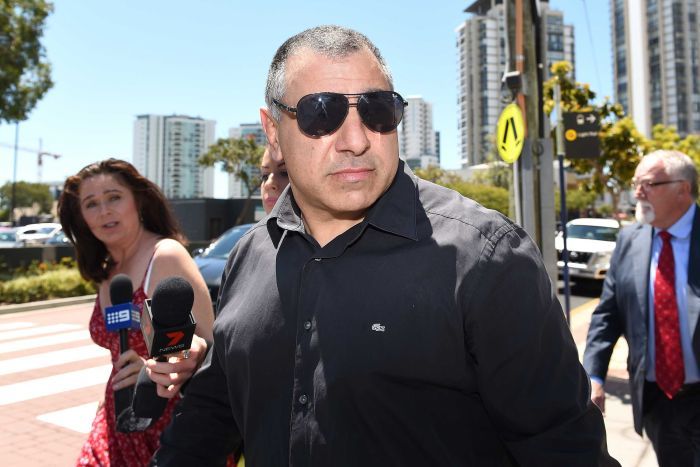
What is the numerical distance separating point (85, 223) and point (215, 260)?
6463 millimetres

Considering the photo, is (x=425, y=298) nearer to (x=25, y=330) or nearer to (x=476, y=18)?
(x=25, y=330)

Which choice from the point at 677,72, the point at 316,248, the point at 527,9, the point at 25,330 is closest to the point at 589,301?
the point at 527,9

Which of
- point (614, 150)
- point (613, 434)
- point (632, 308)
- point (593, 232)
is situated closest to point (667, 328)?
point (632, 308)

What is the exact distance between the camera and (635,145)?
2625cm

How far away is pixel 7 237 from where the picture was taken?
3759 centimetres

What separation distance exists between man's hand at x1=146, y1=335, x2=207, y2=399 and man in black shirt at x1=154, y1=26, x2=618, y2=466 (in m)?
0.15

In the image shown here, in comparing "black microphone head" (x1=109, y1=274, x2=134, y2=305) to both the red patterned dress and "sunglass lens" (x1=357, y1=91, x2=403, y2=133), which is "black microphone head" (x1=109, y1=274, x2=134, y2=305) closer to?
the red patterned dress

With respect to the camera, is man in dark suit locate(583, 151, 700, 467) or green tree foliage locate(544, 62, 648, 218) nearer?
man in dark suit locate(583, 151, 700, 467)

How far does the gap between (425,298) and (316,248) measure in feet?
1.20

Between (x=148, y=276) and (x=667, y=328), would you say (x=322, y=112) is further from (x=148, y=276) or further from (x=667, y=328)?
(x=667, y=328)

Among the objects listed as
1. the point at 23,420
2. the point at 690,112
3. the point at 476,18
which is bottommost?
the point at 23,420

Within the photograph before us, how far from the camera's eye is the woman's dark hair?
326 centimetres

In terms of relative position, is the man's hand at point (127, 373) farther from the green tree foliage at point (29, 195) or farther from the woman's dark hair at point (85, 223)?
the green tree foliage at point (29, 195)

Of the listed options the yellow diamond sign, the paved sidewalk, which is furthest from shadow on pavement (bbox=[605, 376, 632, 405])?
the yellow diamond sign
